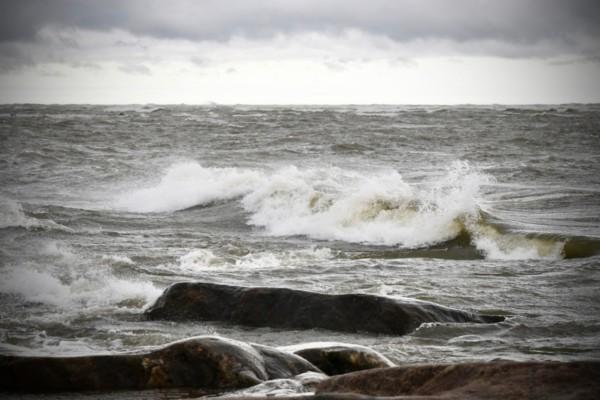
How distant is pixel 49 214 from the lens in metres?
13.7

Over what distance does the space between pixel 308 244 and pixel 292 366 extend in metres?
7.14

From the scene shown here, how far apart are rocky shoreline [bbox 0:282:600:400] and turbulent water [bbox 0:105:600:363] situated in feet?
0.78

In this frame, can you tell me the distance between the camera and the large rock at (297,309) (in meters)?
6.16

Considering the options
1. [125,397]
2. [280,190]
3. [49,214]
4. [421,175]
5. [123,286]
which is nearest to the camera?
[125,397]

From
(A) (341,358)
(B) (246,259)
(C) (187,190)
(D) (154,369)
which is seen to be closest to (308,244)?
(B) (246,259)

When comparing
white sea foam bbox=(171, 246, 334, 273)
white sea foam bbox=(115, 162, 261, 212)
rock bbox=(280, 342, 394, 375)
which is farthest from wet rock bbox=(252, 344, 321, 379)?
white sea foam bbox=(115, 162, 261, 212)

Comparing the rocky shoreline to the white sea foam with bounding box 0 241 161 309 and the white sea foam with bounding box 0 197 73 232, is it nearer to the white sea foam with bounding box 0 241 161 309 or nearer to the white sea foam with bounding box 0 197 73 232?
the white sea foam with bounding box 0 241 161 309

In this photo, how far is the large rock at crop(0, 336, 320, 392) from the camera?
423 centimetres

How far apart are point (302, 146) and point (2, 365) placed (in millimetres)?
25673

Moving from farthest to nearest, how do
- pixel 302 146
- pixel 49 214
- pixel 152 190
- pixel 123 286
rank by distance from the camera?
pixel 302 146 < pixel 152 190 < pixel 49 214 < pixel 123 286

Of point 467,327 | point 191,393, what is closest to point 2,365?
point 191,393

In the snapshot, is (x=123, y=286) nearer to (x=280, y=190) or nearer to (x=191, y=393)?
(x=191, y=393)

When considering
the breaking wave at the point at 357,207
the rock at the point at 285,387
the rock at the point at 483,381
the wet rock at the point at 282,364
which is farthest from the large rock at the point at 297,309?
the breaking wave at the point at 357,207

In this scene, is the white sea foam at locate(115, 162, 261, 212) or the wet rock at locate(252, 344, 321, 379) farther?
the white sea foam at locate(115, 162, 261, 212)
